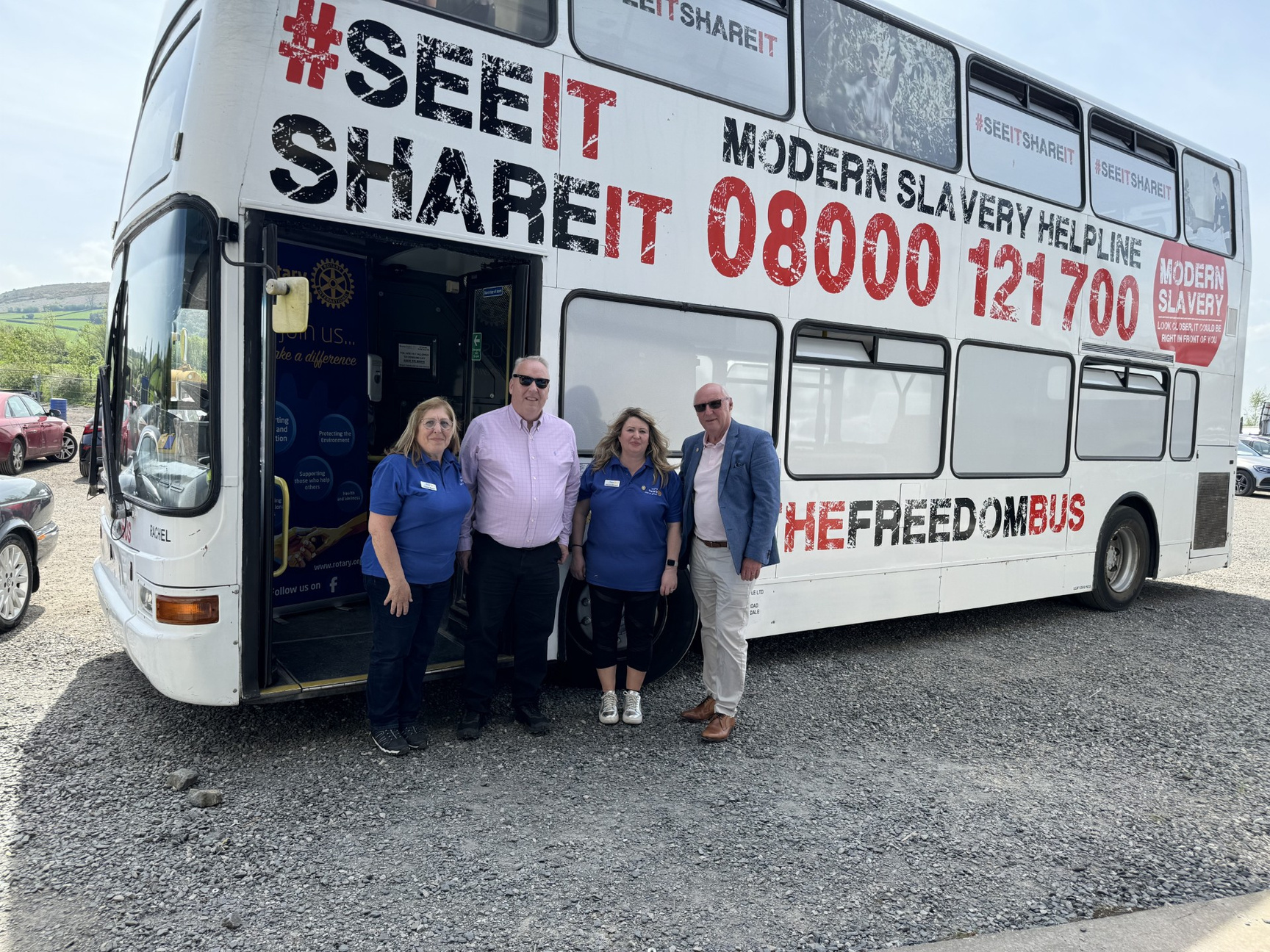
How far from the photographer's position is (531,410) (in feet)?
13.6

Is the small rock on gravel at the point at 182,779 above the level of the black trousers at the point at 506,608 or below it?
below

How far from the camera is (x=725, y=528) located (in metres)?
4.36

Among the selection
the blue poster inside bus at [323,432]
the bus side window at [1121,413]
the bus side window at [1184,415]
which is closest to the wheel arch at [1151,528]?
the bus side window at [1121,413]

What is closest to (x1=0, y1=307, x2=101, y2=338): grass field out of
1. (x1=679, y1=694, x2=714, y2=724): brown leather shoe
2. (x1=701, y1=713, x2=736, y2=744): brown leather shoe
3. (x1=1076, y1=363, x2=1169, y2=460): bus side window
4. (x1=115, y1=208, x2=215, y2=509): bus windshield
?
(x1=115, y1=208, x2=215, y2=509): bus windshield

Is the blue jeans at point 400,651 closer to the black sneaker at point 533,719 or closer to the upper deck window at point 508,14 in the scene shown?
the black sneaker at point 533,719

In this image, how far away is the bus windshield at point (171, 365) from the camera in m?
3.66

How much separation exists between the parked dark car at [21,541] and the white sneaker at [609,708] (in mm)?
4097

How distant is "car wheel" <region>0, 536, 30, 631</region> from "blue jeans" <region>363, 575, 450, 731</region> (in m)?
3.32

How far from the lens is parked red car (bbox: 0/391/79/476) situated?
14.8m

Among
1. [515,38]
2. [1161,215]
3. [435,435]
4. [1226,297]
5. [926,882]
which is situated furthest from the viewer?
[1226,297]

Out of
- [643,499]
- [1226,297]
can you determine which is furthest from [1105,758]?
[1226,297]

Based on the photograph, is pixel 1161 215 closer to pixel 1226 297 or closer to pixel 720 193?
pixel 1226 297

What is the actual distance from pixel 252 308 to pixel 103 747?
2.13 m

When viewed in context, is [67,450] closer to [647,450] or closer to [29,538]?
[29,538]
